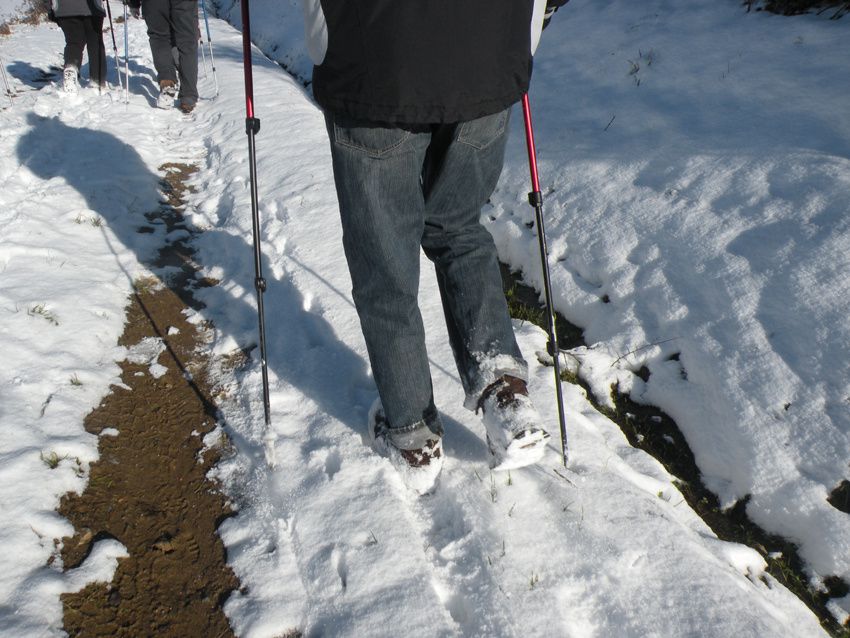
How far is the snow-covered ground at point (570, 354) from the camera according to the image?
5.73ft

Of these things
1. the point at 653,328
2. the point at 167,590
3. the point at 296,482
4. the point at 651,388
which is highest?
the point at 653,328

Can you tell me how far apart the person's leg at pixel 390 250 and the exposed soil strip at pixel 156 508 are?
0.81m

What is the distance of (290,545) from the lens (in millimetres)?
1920

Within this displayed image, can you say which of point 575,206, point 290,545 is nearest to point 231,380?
point 290,545

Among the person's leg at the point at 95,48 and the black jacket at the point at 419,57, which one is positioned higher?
the black jacket at the point at 419,57

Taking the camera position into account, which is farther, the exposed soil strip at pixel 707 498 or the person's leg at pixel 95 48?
the person's leg at pixel 95 48

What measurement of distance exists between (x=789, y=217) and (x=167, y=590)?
3308 millimetres

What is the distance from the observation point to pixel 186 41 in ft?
Result: 22.7

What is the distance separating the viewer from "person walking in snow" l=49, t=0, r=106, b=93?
6.93 metres

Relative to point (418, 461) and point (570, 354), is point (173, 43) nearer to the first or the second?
point (570, 354)

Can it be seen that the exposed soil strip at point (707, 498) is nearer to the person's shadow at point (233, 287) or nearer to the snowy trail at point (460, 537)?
the snowy trail at point (460, 537)

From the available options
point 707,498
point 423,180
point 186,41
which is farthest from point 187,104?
point 707,498

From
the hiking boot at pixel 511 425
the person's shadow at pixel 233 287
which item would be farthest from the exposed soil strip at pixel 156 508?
the hiking boot at pixel 511 425

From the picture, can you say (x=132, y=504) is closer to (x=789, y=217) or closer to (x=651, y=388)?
(x=651, y=388)
